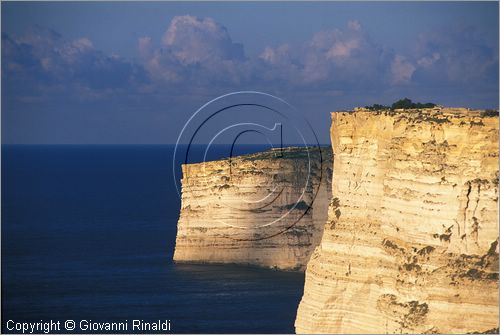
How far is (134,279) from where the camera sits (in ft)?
282

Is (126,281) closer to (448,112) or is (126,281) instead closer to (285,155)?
(285,155)

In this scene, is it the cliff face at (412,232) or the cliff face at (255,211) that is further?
the cliff face at (255,211)

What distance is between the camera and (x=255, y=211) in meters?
91.7

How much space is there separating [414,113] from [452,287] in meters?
7.61

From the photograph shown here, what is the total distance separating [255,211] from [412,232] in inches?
1630

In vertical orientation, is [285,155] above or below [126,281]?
above

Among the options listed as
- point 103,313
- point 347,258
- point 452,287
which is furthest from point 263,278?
point 452,287

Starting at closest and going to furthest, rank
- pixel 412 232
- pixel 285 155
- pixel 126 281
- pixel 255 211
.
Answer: pixel 412 232 < pixel 126 281 < pixel 255 211 < pixel 285 155

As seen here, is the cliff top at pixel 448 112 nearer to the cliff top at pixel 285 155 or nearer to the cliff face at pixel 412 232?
the cliff face at pixel 412 232

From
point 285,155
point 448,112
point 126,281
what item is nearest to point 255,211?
point 285,155

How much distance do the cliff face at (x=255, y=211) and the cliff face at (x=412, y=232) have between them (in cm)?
3423

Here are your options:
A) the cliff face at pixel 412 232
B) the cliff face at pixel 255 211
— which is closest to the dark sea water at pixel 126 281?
the cliff face at pixel 255 211

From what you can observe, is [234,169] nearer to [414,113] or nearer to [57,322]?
[57,322]

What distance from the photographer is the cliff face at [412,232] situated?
48906mm
